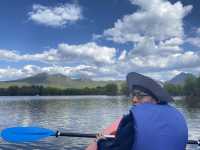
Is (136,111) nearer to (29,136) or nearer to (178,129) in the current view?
(178,129)

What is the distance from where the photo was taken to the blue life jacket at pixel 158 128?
4.75 meters

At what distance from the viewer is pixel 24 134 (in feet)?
21.2

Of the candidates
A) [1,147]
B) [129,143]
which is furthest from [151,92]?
[1,147]

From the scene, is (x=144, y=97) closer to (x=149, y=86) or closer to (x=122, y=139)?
(x=149, y=86)

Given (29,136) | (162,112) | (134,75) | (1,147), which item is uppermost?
(134,75)

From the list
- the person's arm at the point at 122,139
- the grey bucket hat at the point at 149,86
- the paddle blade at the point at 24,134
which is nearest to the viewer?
the person's arm at the point at 122,139

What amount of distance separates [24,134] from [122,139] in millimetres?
2321

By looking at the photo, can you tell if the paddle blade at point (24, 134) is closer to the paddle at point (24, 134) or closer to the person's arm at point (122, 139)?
the paddle at point (24, 134)

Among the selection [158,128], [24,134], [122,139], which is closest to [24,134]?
[24,134]

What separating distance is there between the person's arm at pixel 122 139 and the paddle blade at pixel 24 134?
6.50ft

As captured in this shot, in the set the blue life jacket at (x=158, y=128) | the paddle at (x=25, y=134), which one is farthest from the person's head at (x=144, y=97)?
the paddle at (x=25, y=134)

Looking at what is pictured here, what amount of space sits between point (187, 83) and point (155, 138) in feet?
619

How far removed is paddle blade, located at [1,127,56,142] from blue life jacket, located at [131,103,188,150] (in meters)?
2.18

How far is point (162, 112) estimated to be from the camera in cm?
490
